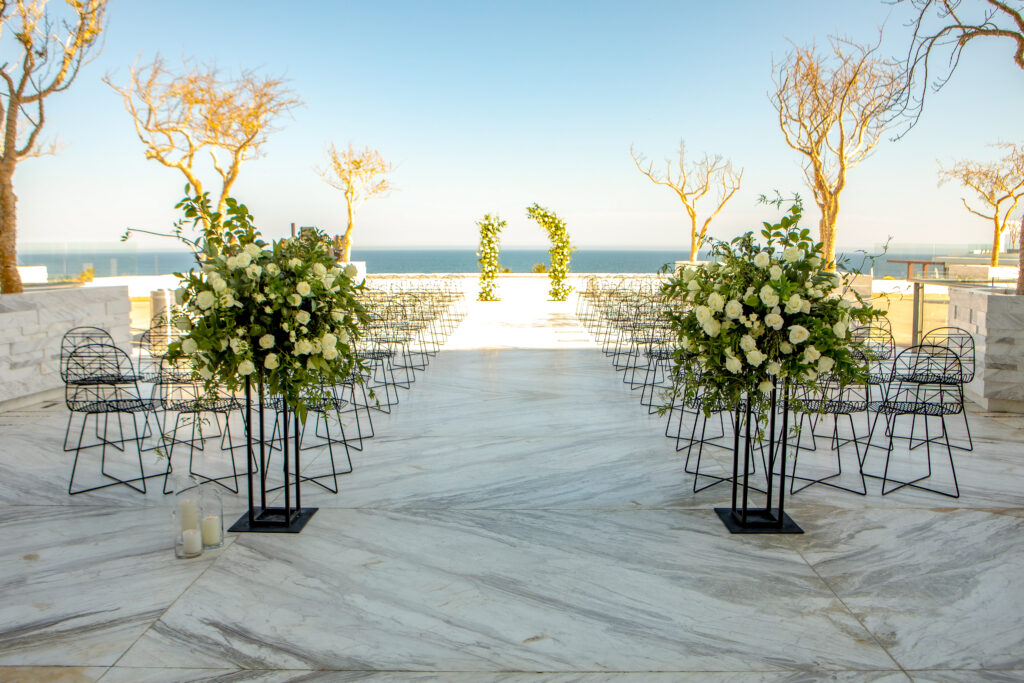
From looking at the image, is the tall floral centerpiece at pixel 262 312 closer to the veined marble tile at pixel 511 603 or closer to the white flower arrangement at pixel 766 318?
the veined marble tile at pixel 511 603

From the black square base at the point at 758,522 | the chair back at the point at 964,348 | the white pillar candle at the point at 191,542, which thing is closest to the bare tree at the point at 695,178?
the chair back at the point at 964,348

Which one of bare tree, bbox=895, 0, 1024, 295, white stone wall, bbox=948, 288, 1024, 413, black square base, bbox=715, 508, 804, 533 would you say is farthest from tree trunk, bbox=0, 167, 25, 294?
white stone wall, bbox=948, 288, 1024, 413

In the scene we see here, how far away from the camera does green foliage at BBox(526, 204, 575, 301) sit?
17109 mm

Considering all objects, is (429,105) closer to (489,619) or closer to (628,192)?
(628,192)

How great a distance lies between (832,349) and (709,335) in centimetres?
55

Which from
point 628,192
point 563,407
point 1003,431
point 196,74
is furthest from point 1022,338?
point 628,192

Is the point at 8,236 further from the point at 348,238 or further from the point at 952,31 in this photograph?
the point at 348,238

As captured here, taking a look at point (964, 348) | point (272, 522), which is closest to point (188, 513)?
point (272, 522)

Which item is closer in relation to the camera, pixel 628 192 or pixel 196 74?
pixel 196 74

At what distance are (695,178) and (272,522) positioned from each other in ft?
74.0

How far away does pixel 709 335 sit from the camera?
3.37 metres

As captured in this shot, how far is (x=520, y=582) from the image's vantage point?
3066 mm

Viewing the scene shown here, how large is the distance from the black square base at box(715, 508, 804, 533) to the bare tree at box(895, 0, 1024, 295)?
4352 millimetres

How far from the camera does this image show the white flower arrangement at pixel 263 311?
320 cm
